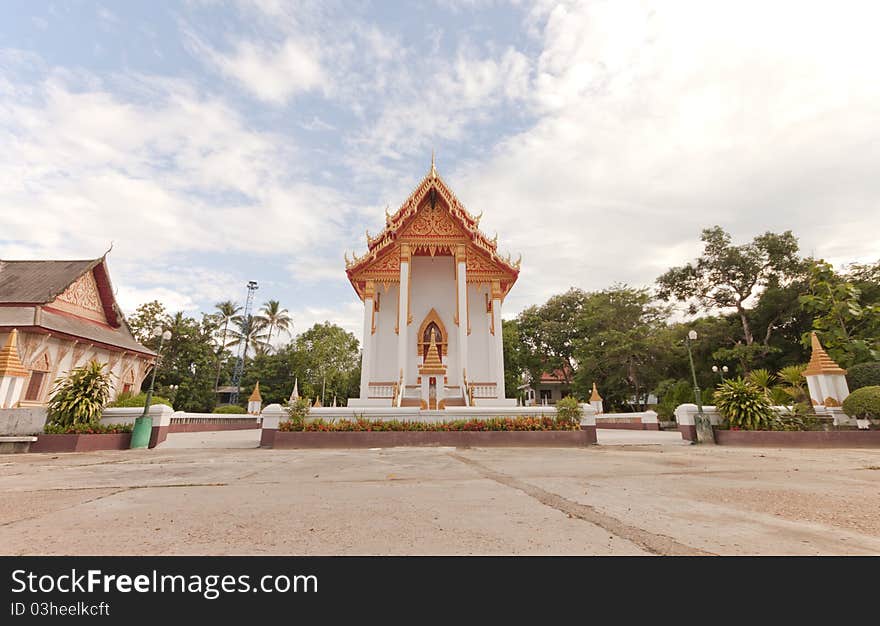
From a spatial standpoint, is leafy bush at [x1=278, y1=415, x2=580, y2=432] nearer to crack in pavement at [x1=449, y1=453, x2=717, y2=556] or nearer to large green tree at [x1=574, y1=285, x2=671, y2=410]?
crack in pavement at [x1=449, y1=453, x2=717, y2=556]

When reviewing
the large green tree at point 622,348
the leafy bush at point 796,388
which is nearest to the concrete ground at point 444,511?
the leafy bush at point 796,388

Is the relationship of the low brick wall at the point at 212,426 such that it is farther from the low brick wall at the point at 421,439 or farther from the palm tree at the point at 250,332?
the palm tree at the point at 250,332

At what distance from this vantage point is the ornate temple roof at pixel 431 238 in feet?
53.8

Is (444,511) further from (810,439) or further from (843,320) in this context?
(843,320)

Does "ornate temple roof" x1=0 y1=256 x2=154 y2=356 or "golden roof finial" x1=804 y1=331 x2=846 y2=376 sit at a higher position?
"ornate temple roof" x1=0 y1=256 x2=154 y2=356

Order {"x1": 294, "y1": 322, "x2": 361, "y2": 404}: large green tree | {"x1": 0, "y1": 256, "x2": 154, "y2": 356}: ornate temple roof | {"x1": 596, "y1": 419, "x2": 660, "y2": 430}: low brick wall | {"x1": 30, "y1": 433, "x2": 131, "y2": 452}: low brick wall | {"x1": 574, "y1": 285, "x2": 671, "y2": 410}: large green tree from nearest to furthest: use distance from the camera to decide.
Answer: {"x1": 30, "y1": 433, "x2": 131, "y2": 452}: low brick wall
{"x1": 0, "y1": 256, "x2": 154, "y2": 356}: ornate temple roof
{"x1": 596, "y1": 419, "x2": 660, "y2": 430}: low brick wall
{"x1": 574, "y1": 285, "x2": 671, "y2": 410}: large green tree
{"x1": 294, "y1": 322, "x2": 361, "y2": 404}: large green tree

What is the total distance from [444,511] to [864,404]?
41.6ft

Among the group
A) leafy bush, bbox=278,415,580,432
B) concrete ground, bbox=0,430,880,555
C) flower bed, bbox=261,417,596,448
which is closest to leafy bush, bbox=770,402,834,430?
flower bed, bbox=261,417,596,448

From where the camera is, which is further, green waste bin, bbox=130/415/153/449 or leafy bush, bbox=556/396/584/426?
leafy bush, bbox=556/396/584/426

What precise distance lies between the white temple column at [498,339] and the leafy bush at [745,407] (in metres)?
7.39

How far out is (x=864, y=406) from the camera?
31.5 ft

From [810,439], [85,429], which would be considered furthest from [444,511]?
[810,439]

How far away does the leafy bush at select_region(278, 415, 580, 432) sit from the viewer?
9.16 meters

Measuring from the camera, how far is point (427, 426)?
9305 millimetres
